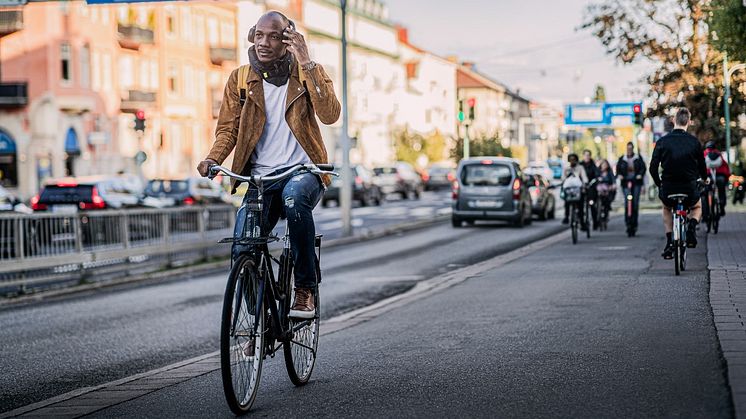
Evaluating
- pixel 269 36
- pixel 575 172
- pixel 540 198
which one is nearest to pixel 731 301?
pixel 269 36

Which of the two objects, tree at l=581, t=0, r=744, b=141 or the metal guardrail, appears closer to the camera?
the metal guardrail

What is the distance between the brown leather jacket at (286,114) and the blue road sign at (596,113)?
5287cm

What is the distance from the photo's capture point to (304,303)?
22.1 feet

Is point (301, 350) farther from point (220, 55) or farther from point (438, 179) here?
point (220, 55)

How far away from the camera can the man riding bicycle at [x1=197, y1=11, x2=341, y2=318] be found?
21.1ft

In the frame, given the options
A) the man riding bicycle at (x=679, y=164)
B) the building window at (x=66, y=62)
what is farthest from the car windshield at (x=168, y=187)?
the man riding bicycle at (x=679, y=164)

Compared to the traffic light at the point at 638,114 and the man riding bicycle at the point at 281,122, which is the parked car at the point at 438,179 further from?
the man riding bicycle at the point at 281,122

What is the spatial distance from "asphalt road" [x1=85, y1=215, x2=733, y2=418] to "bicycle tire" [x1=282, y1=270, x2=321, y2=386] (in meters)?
0.10

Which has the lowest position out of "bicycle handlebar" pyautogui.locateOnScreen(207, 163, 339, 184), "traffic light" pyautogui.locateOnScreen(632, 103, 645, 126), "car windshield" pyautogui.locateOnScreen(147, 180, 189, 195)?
"car windshield" pyautogui.locateOnScreen(147, 180, 189, 195)

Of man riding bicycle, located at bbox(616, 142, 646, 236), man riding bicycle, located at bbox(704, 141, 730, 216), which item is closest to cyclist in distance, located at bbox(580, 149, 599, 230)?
man riding bicycle, located at bbox(616, 142, 646, 236)

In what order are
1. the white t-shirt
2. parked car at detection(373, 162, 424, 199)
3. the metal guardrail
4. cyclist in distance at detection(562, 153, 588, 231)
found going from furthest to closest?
parked car at detection(373, 162, 424, 199)
cyclist in distance at detection(562, 153, 588, 231)
the metal guardrail
the white t-shirt

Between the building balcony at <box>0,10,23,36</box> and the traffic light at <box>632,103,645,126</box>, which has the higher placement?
Answer: the building balcony at <box>0,10,23,36</box>

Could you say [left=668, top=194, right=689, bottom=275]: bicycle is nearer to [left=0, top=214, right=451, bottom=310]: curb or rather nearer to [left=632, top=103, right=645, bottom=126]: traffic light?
[left=0, top=214, right=451, bottom=310]: curb

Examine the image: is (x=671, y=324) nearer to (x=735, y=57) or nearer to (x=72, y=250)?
(x=72, y=250)
